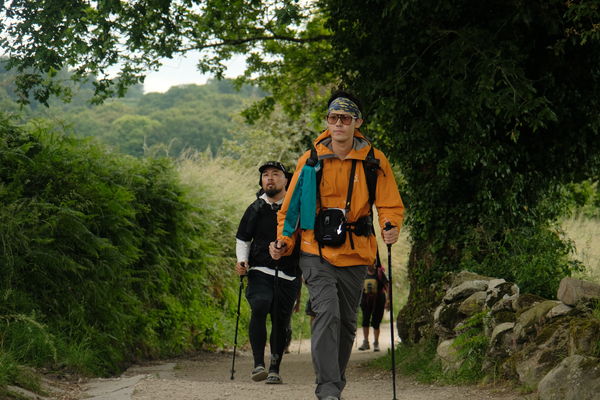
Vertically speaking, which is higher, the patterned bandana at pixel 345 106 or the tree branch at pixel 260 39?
the tree branch at pixel 260 39

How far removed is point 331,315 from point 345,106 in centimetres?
171

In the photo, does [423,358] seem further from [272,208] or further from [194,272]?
[194,272]

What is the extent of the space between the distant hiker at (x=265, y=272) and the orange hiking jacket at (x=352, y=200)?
2428 mm

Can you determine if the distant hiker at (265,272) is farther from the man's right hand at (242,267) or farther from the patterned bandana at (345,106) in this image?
the patterned bandana at (345,106)

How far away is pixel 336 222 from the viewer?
6.56 metres

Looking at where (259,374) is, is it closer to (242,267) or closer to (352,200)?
(242,267)

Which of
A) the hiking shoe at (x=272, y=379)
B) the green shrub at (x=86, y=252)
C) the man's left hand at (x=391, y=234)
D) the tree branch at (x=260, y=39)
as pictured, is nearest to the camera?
the man's left hand at (x=391, y=234)

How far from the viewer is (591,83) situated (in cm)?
1127

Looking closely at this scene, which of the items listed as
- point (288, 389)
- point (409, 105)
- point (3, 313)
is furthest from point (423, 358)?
point (3, 313)

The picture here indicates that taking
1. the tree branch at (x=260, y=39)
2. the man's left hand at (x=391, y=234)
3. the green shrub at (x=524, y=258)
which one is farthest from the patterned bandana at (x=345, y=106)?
the tree branch at (x=260, y=39)

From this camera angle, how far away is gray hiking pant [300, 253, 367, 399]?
21.1 feet

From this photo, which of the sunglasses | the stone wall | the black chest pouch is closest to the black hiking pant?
the stone wall

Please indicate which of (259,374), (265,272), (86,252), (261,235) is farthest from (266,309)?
(86,252)

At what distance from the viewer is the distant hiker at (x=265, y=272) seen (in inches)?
360
